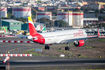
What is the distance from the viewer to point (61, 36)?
187ft

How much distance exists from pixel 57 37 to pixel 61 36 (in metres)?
1.30

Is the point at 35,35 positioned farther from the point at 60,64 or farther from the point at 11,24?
the point at 11,24

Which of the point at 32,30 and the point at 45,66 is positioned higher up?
the point at 32,30

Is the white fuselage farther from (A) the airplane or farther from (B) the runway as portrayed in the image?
(B) the runway

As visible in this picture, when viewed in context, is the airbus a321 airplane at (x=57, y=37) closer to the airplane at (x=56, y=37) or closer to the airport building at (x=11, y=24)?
the airplane at (x=56, y=37)

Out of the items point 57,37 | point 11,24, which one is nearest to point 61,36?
point 57,37

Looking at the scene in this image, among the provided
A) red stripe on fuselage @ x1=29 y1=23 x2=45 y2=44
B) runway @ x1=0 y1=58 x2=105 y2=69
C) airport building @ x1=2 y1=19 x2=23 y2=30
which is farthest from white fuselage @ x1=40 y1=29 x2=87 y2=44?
airport building @ x1=2 y1=19 x2=23 y2=30

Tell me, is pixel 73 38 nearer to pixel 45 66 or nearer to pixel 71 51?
pixel 71 51

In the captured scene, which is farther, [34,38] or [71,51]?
[71,51]

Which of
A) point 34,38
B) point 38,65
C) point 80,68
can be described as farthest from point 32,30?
point 80,68

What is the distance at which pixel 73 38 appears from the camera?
59.9 meters

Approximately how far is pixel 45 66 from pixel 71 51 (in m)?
19.3

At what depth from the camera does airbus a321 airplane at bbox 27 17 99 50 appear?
52031 millimetres

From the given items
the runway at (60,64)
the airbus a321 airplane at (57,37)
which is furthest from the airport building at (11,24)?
the runway at (60,64)
